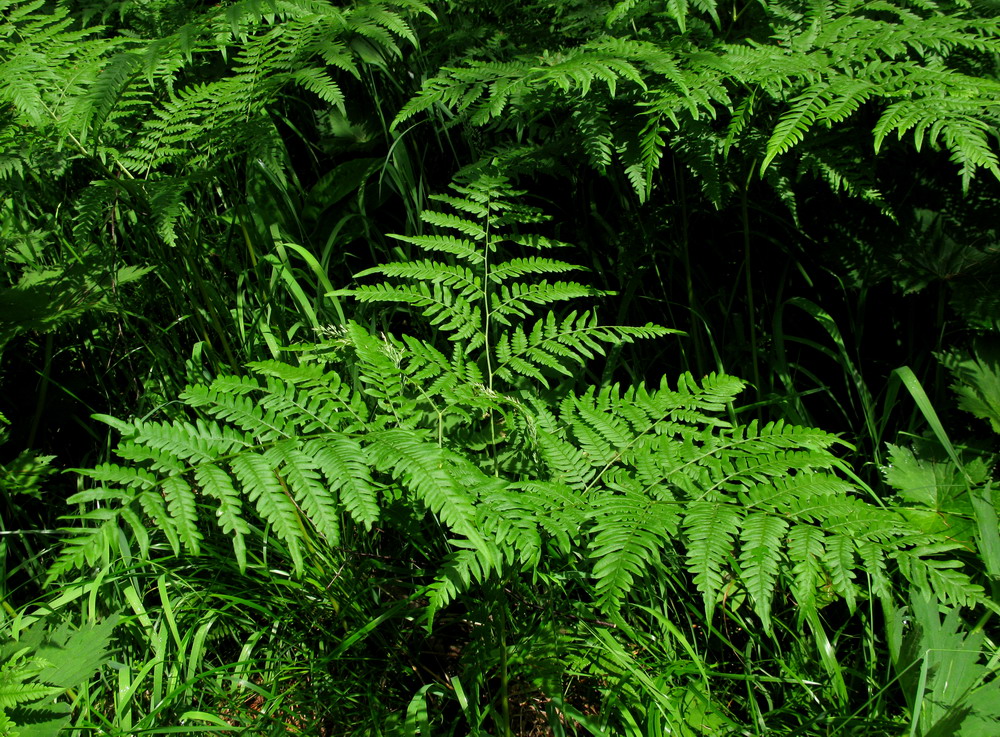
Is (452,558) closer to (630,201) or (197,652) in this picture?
(197,652)

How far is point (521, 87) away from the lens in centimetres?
173

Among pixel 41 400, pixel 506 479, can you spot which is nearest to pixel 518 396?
pixel 506 479

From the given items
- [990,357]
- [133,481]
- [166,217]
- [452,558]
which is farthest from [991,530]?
[166,217]

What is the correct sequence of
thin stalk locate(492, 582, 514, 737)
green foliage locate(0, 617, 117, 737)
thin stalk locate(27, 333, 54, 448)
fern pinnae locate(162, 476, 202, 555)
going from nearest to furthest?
fern pinnae locate(162, 476, 202, 555) < green foliage locate(0, 617, 117, 737) < thin stalk locate(492, 582, 514, 737) < thin stalk locate(27, 333, 54, 448)

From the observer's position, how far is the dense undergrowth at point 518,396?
1.28 m

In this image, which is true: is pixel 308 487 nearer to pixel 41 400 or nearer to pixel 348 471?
pixel 348 471

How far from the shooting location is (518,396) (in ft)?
5.49

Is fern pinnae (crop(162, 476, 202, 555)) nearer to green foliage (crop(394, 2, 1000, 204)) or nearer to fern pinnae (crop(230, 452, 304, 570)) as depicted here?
fern pinnae (crop(230, 452, 304, 570))

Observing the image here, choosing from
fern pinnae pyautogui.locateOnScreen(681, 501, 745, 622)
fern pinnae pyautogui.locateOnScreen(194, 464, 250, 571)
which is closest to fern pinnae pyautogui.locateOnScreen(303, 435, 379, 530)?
fern pinnae pyautogui.locateOnScreen(194, 464, 250, 571)

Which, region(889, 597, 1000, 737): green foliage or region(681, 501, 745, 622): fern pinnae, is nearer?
region(681, 501, 745, 622): fern pinnae

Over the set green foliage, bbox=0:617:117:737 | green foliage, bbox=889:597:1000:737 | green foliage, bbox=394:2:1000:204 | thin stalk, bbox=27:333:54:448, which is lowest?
green foliage, bbox=889:597:1000:737

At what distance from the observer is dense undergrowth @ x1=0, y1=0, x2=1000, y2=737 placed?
1.28 meters

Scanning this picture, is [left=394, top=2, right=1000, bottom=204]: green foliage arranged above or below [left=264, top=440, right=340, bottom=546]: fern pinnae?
above

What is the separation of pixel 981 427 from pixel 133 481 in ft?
7.23
